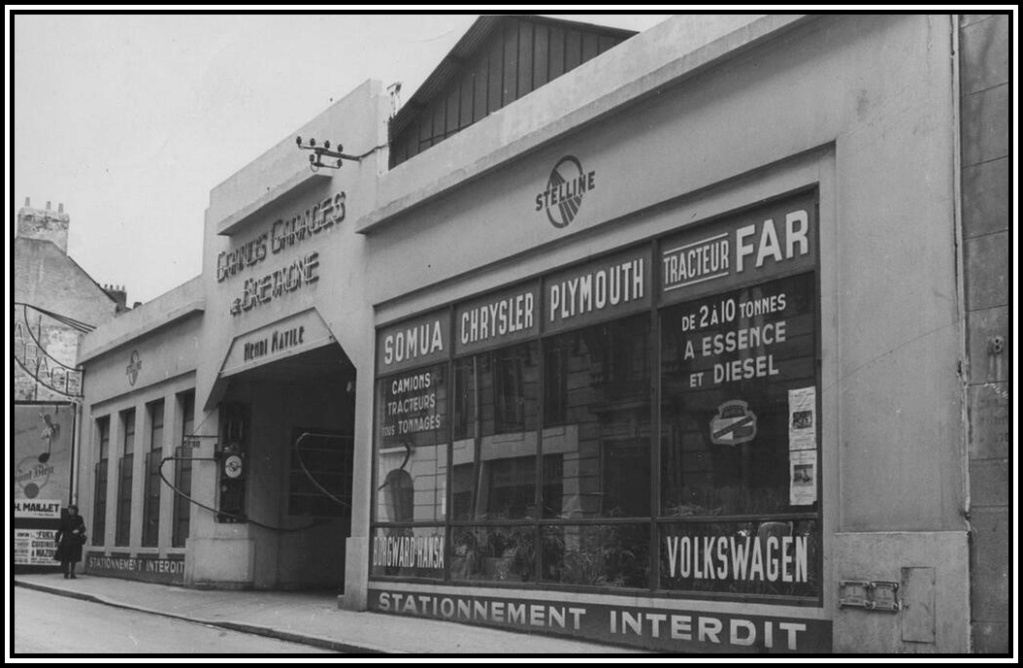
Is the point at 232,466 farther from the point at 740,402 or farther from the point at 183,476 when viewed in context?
the point at 740,402

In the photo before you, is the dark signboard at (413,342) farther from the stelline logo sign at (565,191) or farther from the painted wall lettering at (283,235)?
the stelline logo sign at (565,191)

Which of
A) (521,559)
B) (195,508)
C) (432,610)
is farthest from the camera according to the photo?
(195,508)

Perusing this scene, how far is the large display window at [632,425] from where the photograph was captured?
37.8 feet

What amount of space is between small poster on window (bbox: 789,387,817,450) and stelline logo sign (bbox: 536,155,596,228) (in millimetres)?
3806

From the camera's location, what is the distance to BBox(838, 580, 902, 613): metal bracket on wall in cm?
1016

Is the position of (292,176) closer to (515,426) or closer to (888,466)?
(515,426)

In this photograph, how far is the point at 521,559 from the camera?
1496cm

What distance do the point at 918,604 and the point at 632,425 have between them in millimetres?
3933

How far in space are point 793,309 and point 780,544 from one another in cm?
196

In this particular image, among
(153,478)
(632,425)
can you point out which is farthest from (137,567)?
(632,425)

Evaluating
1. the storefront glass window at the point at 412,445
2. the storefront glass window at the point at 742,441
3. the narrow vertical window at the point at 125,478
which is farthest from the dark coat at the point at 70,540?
the storefront glass window at the point at 742,441

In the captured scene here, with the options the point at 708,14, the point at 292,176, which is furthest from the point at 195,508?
the point at 708,14

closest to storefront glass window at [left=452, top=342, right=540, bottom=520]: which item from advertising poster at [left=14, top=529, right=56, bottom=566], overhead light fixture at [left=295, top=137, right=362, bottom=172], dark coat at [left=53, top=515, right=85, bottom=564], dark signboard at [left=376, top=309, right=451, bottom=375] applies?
dark signboard at [left=376, top=309, right=451, bottom=375]

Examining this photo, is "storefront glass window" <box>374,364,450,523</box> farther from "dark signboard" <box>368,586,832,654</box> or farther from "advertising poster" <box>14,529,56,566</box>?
"advertising poster" <box>14,529,56,566</box>
